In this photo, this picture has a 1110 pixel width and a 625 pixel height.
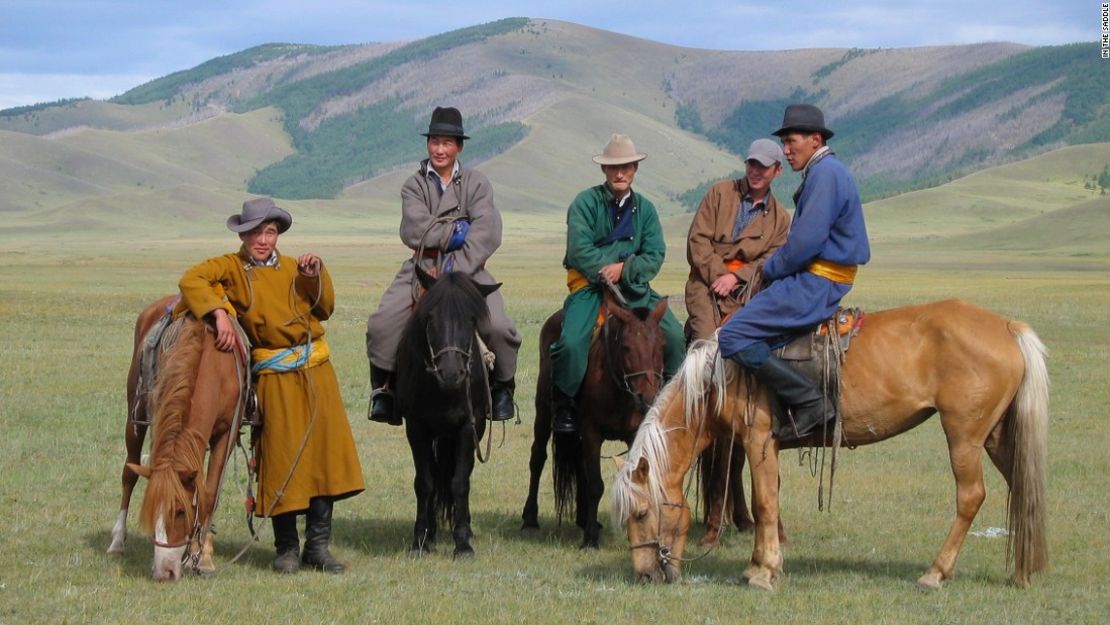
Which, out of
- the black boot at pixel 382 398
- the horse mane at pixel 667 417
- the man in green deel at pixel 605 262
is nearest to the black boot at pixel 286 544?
the black boot at pixel 382 398

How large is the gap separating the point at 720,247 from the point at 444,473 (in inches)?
96.8

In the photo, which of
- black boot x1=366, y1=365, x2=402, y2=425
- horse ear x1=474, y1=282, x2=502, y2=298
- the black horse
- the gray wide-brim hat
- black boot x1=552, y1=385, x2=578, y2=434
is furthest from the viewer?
black boot x1=552, y1=385, x2=578, y2=434

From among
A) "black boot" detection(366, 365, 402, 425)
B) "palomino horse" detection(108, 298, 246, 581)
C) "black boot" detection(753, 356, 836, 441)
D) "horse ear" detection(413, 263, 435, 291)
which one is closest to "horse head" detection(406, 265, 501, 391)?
"horse ear" detection(413, 263, 435, 291)

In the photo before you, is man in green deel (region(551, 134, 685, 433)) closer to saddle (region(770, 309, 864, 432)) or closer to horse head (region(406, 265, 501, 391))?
horse head (region(406, 265, 501, 391))

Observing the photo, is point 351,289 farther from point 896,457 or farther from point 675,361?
point 675,361

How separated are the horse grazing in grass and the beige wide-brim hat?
39.4 inches

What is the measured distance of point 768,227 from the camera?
30.6 ft

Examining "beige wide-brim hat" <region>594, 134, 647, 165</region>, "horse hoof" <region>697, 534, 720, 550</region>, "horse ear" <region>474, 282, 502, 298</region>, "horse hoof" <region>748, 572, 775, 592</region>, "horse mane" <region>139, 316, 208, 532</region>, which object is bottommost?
"horse hoof" <region>697, 534, 720, 550</region>

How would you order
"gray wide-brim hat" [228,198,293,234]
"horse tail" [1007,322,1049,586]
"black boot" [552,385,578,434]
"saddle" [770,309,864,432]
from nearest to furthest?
"horse tail" [1007,322,1049,586]
"saddle" [770,309,864,432]
"gray wide-brim hat" [228,198,293,234]
"black boot" [552,385,578,434]

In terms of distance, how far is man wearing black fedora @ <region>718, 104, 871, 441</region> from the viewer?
7.71m

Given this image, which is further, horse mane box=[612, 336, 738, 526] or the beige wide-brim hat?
the beige wide-brim hat

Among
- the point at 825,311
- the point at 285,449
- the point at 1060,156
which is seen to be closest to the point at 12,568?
the point at 285,449

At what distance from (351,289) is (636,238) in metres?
30.3

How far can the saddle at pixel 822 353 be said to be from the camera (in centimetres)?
784
